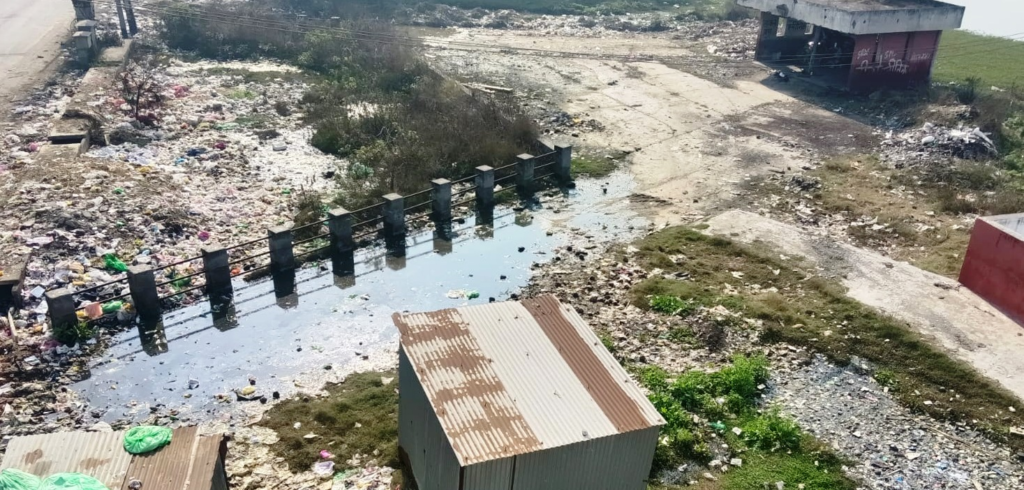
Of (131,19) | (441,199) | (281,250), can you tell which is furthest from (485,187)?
(131,19)

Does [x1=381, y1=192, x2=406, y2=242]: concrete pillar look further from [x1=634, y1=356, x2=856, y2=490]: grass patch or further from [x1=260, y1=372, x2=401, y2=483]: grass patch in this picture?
[x1=634, y1=356, x2=856, y2=490]: grass patch

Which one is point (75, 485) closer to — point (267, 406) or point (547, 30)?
point (267, 406)

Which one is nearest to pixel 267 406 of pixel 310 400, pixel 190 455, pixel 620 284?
pixel 310 400

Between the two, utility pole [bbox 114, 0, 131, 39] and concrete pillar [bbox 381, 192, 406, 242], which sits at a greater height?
utility pole [bbox 114, 0, 131, 39]

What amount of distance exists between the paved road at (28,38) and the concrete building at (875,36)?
22.1 m

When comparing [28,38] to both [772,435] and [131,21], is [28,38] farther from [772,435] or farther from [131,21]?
[772,435]

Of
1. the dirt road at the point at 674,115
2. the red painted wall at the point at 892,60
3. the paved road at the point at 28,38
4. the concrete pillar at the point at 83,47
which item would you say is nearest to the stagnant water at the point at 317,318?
A: the dirt road at the point at 674,115

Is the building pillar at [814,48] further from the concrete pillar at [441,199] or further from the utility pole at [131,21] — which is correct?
the utility pole at [131,21]

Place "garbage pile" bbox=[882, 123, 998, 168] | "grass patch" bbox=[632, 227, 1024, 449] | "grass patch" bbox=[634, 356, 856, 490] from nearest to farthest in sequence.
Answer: "grass patch" bbox=[634, 356, 856, 490]
"grass patch" bbox=[632, 227, 1024, 449]
"garbage pile" bbox=[882, 123, 998, 168]

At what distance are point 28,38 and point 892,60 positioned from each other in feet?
87.0

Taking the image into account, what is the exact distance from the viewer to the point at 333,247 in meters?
12.8

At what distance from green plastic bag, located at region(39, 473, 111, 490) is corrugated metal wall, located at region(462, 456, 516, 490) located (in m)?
2.72

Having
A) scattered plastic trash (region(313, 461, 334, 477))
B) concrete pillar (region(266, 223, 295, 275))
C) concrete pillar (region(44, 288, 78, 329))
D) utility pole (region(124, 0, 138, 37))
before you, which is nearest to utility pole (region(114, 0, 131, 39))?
utility pole (region(124, 0, 138, 37))

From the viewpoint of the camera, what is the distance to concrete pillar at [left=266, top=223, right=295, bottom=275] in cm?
1176
